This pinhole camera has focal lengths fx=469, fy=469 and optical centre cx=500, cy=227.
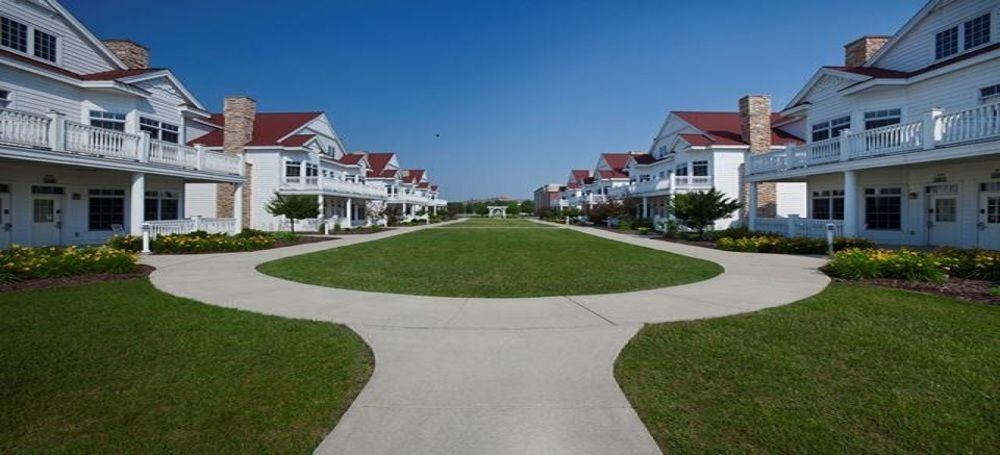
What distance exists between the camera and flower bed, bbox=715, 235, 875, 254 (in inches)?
652

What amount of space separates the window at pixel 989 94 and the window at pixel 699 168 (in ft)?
53.8

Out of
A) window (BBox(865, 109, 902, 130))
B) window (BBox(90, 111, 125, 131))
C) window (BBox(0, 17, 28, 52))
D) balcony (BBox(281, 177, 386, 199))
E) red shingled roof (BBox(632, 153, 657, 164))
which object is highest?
window (BBox(0, 17, 28, 52))

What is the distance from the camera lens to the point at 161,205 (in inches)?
916

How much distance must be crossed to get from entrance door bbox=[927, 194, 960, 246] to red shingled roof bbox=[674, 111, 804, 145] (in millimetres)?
10835

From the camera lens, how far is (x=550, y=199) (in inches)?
4488

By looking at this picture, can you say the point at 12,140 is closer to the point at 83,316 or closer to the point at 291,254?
the point at 291,254

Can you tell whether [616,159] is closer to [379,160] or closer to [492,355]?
[379,160]

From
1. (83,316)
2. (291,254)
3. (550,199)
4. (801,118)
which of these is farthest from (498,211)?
(83,316)

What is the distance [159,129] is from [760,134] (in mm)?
33179

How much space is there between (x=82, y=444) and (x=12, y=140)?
50.6ft

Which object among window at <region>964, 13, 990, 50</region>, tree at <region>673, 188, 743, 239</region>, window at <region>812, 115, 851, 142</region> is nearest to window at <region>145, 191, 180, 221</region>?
tree at <region>673, 188, 743, 239</region>

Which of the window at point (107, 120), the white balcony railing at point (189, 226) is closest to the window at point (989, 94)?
the white balcony railing at point (189, 226)

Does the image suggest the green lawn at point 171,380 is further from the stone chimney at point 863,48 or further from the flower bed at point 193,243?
the stone chimney at point 863,48

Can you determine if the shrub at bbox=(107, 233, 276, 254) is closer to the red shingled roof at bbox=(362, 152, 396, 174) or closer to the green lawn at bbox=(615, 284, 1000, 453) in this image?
the green lawn at bbox=(615, 284, 1000, 453)
